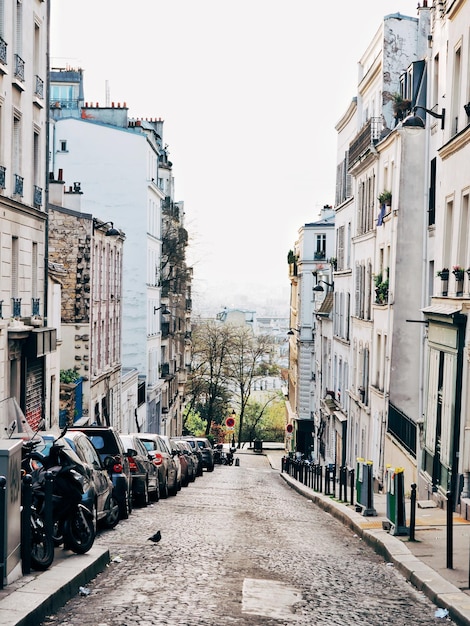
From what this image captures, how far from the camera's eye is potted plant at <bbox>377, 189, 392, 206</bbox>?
31.3 meters

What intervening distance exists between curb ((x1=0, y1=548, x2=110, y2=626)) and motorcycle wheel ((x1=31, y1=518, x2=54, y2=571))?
94 millimetres

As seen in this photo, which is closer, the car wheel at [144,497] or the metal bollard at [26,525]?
the metal bollard at [26,525]

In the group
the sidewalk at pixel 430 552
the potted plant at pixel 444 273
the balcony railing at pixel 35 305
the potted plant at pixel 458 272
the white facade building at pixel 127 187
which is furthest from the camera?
the white facade building at pixel 127 187

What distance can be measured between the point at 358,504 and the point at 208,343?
68.3m

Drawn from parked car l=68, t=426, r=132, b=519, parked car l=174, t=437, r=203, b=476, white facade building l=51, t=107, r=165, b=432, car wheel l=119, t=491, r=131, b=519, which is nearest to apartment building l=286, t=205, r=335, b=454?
white facade building l=51, t=107, r=165, b=432

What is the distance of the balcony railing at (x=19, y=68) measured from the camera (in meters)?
25.8

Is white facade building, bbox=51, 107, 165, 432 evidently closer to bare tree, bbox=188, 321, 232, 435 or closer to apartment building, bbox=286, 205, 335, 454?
apartment building, bbox=286, 205, 335, 454

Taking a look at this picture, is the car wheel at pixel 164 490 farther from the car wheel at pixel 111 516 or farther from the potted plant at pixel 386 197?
the potted plant at pixel 386 197

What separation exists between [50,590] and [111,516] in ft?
21.3

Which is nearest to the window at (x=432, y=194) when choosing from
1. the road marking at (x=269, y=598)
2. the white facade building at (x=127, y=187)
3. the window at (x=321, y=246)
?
the road marking at (x=269, y=598)

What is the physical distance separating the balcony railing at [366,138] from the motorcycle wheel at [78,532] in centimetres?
2509

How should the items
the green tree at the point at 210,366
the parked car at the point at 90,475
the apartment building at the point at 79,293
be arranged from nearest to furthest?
the parked car at the point at 90,475, the apartment building at the point at 79,293, the green tree at the point at 210,366

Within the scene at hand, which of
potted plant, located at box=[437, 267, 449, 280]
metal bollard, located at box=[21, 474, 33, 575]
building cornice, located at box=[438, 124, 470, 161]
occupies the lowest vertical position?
metal bollard, located at box=[21, 474, 33, 575]

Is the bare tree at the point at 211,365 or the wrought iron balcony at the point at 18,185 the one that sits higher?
the wrought iron balcony at the point at 18,185
